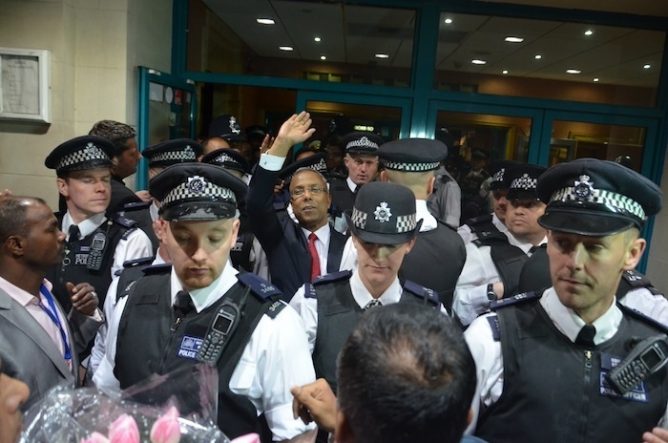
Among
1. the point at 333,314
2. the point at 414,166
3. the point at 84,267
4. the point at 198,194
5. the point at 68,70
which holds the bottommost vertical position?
the point at 84,267

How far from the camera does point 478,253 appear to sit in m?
2.64

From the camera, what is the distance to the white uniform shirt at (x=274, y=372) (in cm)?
143

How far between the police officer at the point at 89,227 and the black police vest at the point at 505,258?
6.10ft

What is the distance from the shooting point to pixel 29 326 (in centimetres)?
160

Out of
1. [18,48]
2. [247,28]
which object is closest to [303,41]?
[247,28]

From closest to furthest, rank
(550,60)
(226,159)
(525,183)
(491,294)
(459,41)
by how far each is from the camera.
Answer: (491,294)
(525,183)
(226,159)
(459,41)
(550,60)

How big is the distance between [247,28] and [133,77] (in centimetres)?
193

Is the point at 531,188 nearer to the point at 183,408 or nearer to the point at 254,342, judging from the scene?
the point at 254,342

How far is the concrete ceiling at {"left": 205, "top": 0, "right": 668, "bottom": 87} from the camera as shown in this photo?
206 inches

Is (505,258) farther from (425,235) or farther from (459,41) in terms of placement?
(459,41)

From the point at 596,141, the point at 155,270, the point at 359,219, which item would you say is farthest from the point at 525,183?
the point at 596,141

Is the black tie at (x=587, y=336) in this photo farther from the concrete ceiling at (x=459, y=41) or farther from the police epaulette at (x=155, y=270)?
the concrete ceiling at (x=459, y=41)

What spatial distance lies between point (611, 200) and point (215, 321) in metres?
1.21

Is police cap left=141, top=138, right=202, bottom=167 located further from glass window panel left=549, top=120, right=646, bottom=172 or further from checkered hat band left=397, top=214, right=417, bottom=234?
glass window panel left=549, top=120, right=646, bottom=172
